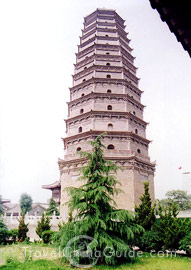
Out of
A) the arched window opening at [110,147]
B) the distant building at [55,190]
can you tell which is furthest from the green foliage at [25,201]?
the arched window opening at [110,147]

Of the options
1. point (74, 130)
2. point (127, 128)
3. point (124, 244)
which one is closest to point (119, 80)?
point (127, 128)

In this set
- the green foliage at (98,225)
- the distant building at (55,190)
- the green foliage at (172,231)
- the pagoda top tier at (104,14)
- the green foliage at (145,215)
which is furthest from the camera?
the distant building at (55,190)

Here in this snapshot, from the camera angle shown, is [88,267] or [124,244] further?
[124,244]

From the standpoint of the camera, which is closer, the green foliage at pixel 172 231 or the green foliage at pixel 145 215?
the green foliage at pixel 172 231

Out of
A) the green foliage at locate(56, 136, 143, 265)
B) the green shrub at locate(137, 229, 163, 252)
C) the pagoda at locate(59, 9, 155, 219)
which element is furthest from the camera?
the pagoda at locate(59, 9, 155, 219)

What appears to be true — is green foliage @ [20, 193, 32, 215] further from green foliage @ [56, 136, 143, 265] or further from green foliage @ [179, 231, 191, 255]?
green foliage @ [179, 231, 191, 255]

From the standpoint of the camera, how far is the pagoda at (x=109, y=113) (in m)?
18.6

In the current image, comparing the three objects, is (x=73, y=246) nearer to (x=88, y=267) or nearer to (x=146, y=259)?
(x=88, y=267)

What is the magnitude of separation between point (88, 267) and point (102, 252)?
77 centimetres

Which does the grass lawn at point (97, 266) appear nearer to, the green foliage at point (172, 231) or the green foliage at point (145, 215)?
the green foliage at point (172, 231)

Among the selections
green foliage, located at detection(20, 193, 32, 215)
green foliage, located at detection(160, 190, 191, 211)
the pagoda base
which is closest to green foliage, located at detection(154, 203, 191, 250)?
the pagoda base

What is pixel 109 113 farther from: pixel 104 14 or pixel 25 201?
pixel 25 201

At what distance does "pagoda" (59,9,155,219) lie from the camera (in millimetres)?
18625

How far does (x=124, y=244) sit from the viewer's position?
909cm
